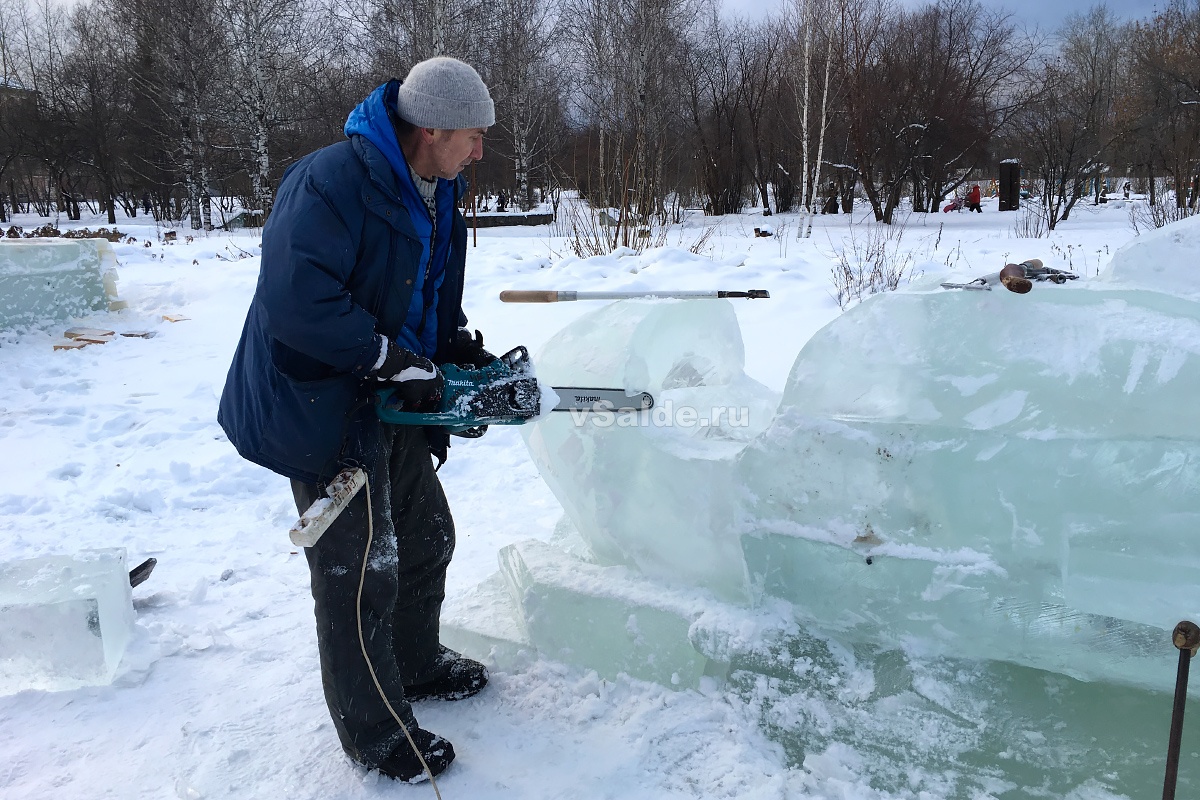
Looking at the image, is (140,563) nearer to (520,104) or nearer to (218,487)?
(218,487)

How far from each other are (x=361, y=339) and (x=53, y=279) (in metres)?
7.21

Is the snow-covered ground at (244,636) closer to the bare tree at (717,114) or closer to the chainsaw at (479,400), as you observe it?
the chainsaw at (479,400)

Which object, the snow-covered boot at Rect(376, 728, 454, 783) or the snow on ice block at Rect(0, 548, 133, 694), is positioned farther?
the snow on ice block at Rect(0, 548, 133, 694)

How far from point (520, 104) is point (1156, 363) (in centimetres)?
1968

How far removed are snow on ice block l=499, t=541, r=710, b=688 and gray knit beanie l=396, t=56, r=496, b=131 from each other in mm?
1293

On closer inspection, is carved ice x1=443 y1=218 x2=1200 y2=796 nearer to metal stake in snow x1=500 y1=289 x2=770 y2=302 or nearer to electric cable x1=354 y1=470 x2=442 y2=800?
metal stake in snow x1=500 y1=289 x2=770 y2=302

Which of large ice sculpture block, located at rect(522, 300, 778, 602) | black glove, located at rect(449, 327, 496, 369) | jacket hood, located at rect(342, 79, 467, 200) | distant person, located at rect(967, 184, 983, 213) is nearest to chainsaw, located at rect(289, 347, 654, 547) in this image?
black glove, located at rect(449, 327, 496, 369)

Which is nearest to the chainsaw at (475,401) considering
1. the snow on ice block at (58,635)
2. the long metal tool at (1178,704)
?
the snow on ice block at (58,635)

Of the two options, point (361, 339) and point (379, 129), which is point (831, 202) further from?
point (361, 339)

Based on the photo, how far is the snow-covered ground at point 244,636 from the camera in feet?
6.35

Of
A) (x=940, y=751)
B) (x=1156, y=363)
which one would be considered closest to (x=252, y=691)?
(x=940, y=751)

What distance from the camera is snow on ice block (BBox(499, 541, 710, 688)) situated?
221cm

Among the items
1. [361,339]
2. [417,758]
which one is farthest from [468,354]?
[417,758]

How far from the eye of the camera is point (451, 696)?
225 centimetres
